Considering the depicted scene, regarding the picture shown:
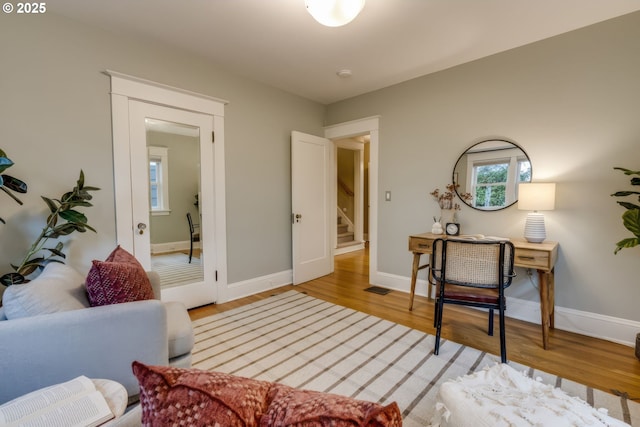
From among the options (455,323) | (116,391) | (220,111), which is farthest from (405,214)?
(116,391)

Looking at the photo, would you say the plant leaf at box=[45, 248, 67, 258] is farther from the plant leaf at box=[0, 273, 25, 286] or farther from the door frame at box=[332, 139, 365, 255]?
the door frame at box=[332, 139, 365, 255]

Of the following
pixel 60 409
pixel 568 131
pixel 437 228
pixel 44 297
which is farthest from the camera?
pixel 437 228

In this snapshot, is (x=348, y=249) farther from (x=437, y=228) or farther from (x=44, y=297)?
(x=44, y=297)

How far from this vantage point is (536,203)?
95.4 inches

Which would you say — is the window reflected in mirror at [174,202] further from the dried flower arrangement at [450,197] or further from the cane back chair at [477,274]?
the dried flower arrangement at [450,197]

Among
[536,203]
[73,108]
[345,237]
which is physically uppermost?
[73,108]

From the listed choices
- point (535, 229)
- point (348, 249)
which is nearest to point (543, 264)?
point (535, 229)

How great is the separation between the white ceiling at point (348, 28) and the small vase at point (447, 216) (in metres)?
1.58

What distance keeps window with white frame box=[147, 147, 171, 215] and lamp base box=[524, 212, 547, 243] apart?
11.2 feet

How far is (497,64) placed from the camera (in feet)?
9.37

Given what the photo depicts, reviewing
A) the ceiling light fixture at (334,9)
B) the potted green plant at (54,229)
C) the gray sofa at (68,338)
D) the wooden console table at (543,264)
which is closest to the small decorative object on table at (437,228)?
the wooden console table at (543,264)

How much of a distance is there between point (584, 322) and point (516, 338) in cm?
65

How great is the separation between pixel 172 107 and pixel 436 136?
2.85 m

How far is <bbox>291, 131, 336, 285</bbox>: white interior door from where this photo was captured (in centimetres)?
388
